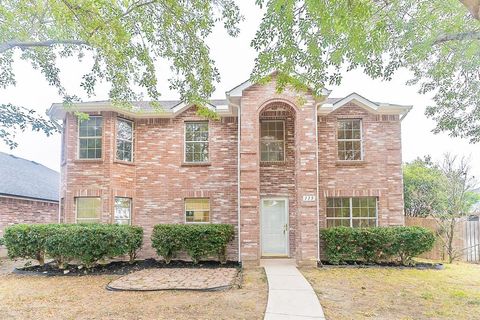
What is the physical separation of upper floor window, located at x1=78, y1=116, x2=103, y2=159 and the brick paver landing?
500cm

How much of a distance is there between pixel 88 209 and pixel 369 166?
10.8 meters

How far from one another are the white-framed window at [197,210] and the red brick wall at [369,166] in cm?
439

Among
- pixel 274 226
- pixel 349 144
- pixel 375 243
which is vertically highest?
pixel 349 144

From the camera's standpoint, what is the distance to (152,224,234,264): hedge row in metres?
11.7

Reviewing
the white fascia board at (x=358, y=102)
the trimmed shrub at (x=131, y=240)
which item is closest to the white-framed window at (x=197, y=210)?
the trimmed shrub at (x=131, y=240)

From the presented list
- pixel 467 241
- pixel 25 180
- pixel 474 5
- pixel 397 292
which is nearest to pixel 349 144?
pixel 467 241

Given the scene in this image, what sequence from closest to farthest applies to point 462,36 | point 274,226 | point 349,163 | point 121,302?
point 462,36, point 121,302, point 274,226, point 349,163

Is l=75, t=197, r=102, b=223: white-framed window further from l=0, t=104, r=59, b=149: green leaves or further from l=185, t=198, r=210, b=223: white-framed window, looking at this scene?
l=0, t=104, r=59, b=149: green leaves

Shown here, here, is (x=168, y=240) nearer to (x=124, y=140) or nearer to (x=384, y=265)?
(x=124, y=140)

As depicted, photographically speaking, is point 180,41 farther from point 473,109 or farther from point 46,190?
point 46,190

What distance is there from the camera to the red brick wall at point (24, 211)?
15.8m

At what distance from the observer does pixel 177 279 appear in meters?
9.38

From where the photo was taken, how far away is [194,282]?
8914 millimetres

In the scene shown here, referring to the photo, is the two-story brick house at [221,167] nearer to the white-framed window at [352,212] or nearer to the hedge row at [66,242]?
the white-framed window at [352,212]
